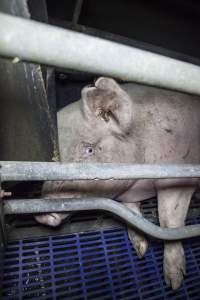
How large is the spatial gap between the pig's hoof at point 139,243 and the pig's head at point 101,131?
36 centimetres

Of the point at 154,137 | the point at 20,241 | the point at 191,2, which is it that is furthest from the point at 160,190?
the point at 191,2

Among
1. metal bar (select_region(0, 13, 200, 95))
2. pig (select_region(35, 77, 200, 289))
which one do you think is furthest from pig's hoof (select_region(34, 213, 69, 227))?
metal bar (select_region(0, 13, 200, 95))

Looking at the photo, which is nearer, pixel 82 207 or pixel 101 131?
pixel 82 207

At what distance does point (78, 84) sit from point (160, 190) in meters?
1.40

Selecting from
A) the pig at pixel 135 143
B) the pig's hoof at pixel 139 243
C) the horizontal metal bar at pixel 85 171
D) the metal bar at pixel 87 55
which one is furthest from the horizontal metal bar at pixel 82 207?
the pig's hoof at pixel 139 243

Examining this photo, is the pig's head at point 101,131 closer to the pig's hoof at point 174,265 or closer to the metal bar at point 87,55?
the pig's hoof at point 174,265

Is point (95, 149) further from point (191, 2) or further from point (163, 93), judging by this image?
point (191, 2)

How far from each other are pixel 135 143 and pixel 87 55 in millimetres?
1275

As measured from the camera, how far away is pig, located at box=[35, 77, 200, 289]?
5.54ft

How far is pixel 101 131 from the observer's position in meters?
1.78

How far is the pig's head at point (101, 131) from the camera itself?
1.69m

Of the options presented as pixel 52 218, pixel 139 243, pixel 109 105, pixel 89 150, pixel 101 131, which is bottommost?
pixel 139 243

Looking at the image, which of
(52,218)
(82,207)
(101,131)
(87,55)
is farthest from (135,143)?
(87,55)

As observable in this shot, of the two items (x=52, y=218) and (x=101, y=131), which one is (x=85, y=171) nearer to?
(x=52, y=218)
